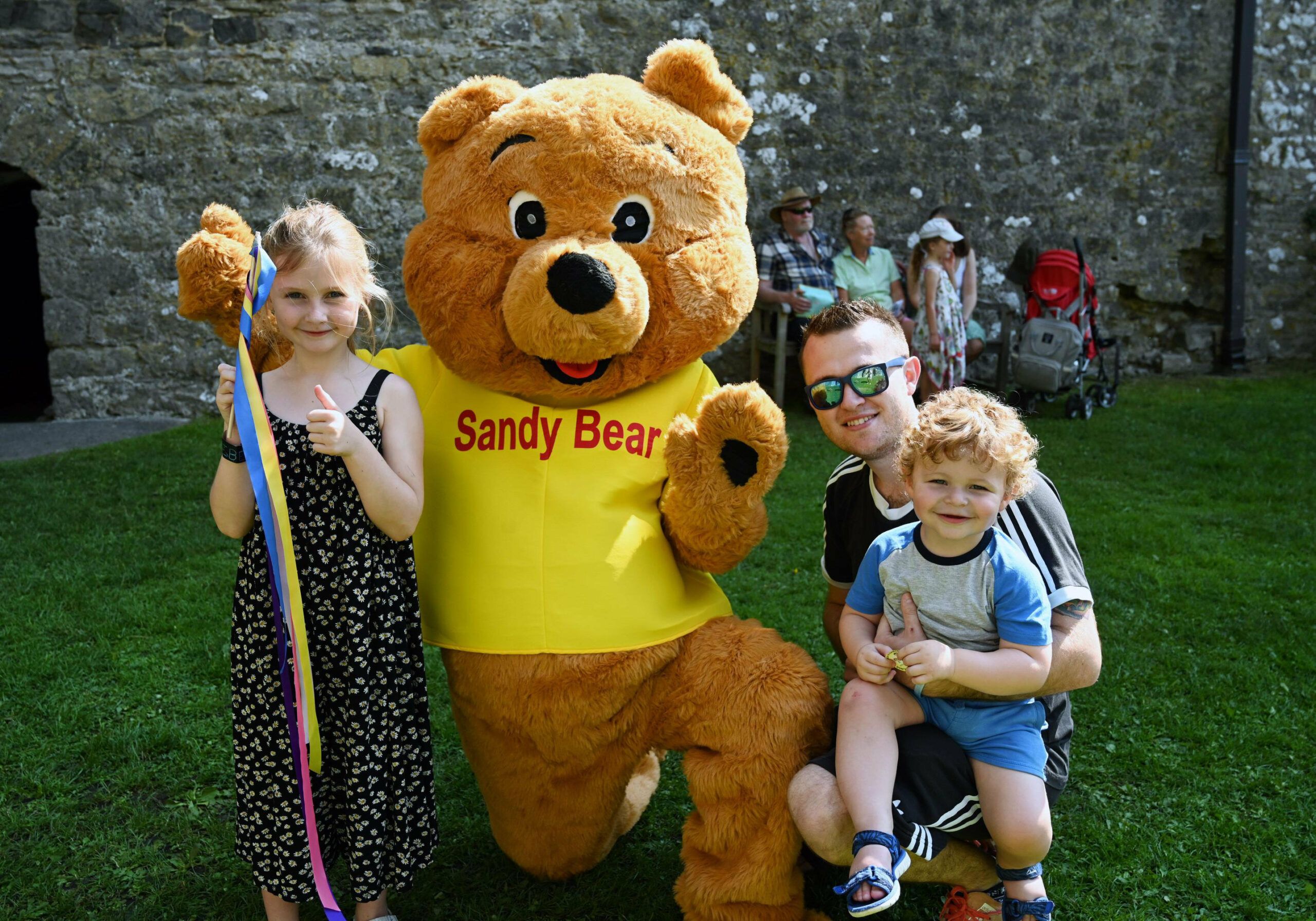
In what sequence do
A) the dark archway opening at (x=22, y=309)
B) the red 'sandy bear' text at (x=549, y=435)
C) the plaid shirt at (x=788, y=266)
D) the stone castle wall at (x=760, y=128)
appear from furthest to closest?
the dark archway opening at (x=22, y=309) < the plaid shirt at (x=788, y=266) < the stone castle wall at (x=760, y=128) < the red 'sandy bear' text at (x=549, y=435)

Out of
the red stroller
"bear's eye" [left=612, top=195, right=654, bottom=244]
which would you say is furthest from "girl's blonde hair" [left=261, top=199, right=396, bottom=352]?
the red stroller

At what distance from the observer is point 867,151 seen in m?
8.49

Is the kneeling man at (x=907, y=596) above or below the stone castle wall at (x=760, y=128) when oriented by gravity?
below

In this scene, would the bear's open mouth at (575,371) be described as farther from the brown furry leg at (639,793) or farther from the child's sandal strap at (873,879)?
the child's sandal strap at (873,879)

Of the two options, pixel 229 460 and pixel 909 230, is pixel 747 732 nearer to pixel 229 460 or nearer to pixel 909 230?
pixel 229 460

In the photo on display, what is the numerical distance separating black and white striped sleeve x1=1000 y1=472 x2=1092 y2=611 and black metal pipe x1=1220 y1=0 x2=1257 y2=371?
29.2 ft

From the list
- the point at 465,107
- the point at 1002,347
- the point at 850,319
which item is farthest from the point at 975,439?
the point at 1002,347

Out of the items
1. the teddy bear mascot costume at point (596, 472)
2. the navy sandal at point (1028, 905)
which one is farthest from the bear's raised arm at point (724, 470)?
the navy sandal at point (1028, 905)

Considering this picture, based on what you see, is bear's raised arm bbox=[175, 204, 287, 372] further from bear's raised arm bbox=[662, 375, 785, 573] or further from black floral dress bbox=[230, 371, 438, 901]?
bear's raised arm bbox=[662, 375, 785, 573]

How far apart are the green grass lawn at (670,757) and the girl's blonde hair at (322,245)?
4.83 ft

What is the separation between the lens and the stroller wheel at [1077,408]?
7926 mm

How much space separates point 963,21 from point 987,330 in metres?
2.51

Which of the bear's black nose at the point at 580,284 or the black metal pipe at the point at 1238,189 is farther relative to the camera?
the black metal pipe at the point at 1238,189

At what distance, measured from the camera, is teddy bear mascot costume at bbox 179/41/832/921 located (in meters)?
2.18
